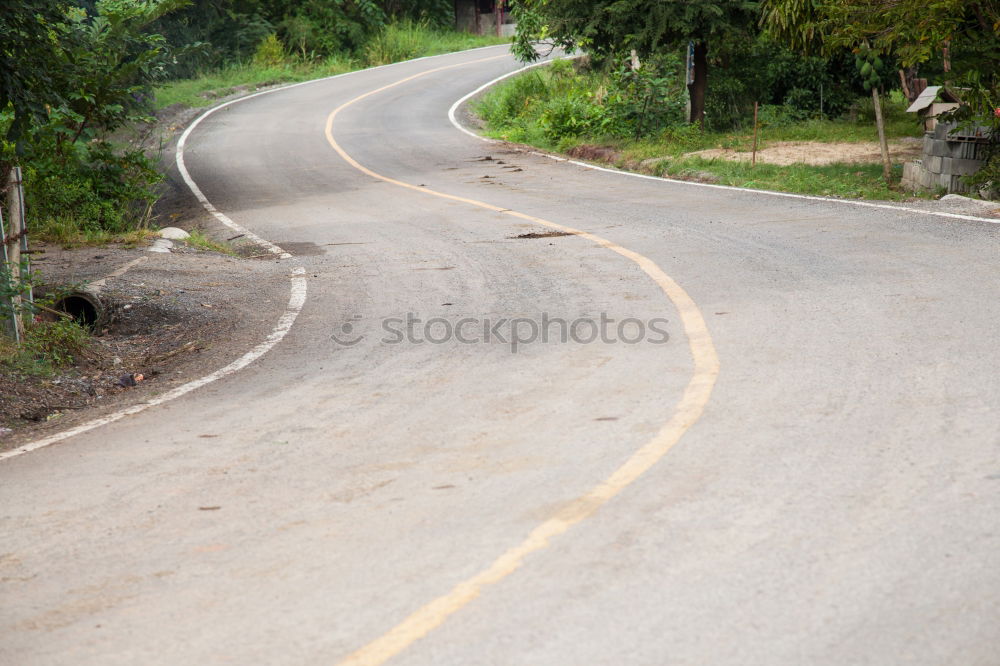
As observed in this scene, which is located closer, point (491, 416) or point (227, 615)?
point (227, 615)

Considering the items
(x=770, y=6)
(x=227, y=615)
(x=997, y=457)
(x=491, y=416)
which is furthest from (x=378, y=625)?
(x=770, y=6)

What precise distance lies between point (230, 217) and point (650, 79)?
1076 cm

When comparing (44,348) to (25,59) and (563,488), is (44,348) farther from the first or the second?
(563,488)

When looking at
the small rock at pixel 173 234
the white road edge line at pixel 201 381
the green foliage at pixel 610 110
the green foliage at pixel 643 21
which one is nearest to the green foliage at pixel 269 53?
the green foliage at pixel 610 110

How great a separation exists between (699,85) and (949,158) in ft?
30.8

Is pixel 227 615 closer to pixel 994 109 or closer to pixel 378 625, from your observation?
pixel 378 625

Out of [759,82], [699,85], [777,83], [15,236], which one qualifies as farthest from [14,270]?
[777,83]

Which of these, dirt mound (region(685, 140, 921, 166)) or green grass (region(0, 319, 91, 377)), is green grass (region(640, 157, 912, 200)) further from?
green grass (region(0, 319, 91, 377))

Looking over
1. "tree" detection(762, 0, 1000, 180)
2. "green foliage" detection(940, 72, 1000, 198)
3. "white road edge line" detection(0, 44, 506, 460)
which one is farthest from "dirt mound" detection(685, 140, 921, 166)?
"white road edge line" detection(0, 44, 506, 460)

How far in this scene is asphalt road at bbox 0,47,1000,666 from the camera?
3611 mm

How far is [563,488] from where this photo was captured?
15.7 feet

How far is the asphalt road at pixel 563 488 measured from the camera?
3611 millimetres

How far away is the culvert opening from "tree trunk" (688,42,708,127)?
1571cm

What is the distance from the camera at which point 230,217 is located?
16.6m
